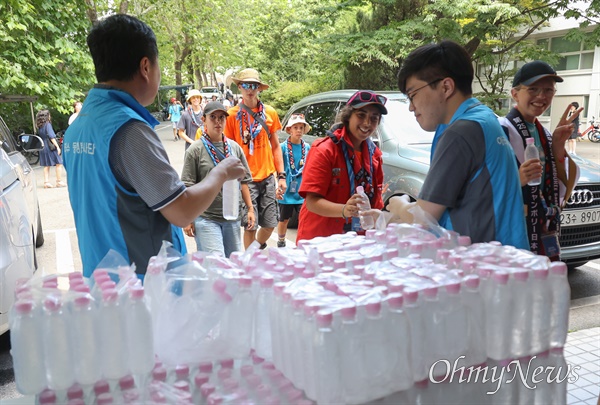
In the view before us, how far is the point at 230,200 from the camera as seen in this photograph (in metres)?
4.52

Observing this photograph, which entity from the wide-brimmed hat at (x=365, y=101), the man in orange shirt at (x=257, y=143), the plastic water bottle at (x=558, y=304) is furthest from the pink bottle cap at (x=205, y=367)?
the man in orange shirt at (x=257, y=143)

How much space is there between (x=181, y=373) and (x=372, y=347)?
0.62 meters

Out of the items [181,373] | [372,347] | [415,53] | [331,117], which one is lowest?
[181,373]

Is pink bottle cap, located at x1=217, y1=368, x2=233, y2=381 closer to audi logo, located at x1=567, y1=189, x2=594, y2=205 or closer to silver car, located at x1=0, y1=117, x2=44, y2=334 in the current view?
silver car, located at x1=0, y1=117, x2=44, y2=334

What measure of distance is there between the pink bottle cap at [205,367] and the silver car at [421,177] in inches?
166

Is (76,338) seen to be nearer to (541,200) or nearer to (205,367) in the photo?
(205,367)

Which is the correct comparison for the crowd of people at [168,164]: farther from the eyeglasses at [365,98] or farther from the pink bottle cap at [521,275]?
the eyeglasses at [365,98]

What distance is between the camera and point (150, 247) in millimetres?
2279

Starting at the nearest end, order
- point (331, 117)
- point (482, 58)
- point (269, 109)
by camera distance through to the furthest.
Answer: point (269, 109) < point (331, 117) < point (482, 58)

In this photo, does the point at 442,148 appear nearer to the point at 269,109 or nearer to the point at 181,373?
the point at 181,373

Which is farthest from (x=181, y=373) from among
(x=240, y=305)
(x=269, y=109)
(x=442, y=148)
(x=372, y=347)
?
(x=269, y=109)

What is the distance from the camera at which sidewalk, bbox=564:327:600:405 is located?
3.43 metres

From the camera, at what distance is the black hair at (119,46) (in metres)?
2.21

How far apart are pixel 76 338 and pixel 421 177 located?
4654 mm
